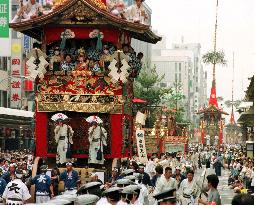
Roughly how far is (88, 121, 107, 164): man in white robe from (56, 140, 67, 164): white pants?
2.52 feet

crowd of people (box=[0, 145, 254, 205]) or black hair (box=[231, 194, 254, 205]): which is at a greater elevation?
black hair (box=[231, 194, 254, 205])

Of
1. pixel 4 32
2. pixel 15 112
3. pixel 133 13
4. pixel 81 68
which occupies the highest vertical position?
pixel 4 32

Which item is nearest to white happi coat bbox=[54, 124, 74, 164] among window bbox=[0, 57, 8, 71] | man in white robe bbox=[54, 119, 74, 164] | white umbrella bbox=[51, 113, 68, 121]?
man in white robe bbox=[54, 119, 74, 164]

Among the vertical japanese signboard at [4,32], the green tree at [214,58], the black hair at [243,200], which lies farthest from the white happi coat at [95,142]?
the green tree at [214,58]

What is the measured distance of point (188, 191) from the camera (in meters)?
15.8

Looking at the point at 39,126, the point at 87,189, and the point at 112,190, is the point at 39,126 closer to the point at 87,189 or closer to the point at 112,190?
the point at 87,189

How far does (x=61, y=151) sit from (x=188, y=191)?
7523 millimetres

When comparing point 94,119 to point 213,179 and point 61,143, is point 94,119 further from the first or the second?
point 213,179

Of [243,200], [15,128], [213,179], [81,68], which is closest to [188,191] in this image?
[213,179]

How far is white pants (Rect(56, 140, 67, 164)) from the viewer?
22.5 m

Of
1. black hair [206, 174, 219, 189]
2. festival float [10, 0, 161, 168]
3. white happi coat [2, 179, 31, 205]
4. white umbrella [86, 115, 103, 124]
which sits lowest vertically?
white happi coat [2, 179, 31, 205]

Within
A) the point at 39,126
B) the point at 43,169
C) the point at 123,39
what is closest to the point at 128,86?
the point at 123,39

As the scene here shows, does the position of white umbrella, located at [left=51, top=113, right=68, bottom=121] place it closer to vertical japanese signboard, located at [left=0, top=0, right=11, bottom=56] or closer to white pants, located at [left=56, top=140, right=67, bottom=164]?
white pants, located at [left=56, top=140, right=67, bottom=164]

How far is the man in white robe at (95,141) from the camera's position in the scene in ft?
73.4
